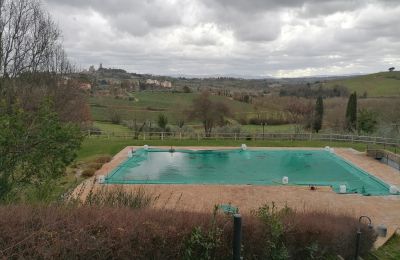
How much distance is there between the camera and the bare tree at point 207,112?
1500 inches

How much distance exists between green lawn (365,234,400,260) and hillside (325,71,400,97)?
183ft

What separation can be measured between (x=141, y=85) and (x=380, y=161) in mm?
75633

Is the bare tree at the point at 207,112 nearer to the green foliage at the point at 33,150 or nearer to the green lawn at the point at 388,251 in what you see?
the green lawn at the point at 388,251

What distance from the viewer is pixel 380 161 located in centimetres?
2027

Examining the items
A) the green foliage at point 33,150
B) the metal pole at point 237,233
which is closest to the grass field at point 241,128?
the green foliage at point 33,150

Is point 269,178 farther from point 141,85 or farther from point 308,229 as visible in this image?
point 141,85

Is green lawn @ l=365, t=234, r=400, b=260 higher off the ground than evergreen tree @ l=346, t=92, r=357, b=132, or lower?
lower

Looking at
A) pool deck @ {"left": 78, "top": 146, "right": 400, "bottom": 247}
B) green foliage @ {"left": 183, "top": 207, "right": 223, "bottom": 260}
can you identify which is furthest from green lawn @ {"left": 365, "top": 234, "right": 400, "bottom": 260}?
green foliage @ {"left": 183, "top": 207, "right": 223, "bottom": 260}

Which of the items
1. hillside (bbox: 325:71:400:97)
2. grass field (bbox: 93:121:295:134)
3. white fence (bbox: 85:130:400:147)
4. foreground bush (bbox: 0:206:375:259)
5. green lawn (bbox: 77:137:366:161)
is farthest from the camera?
hillside (bbox: 325:71:400:97)

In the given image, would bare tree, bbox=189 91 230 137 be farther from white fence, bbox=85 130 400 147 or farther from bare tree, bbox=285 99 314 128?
Answer: bare tree, bbox=285 99 314 128

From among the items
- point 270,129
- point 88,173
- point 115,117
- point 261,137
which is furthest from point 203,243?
point 115,117

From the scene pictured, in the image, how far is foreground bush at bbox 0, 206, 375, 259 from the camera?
4.07 m

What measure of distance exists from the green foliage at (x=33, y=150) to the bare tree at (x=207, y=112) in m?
30.3

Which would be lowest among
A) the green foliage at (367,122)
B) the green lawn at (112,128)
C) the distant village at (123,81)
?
the green lawn at (112,128)
